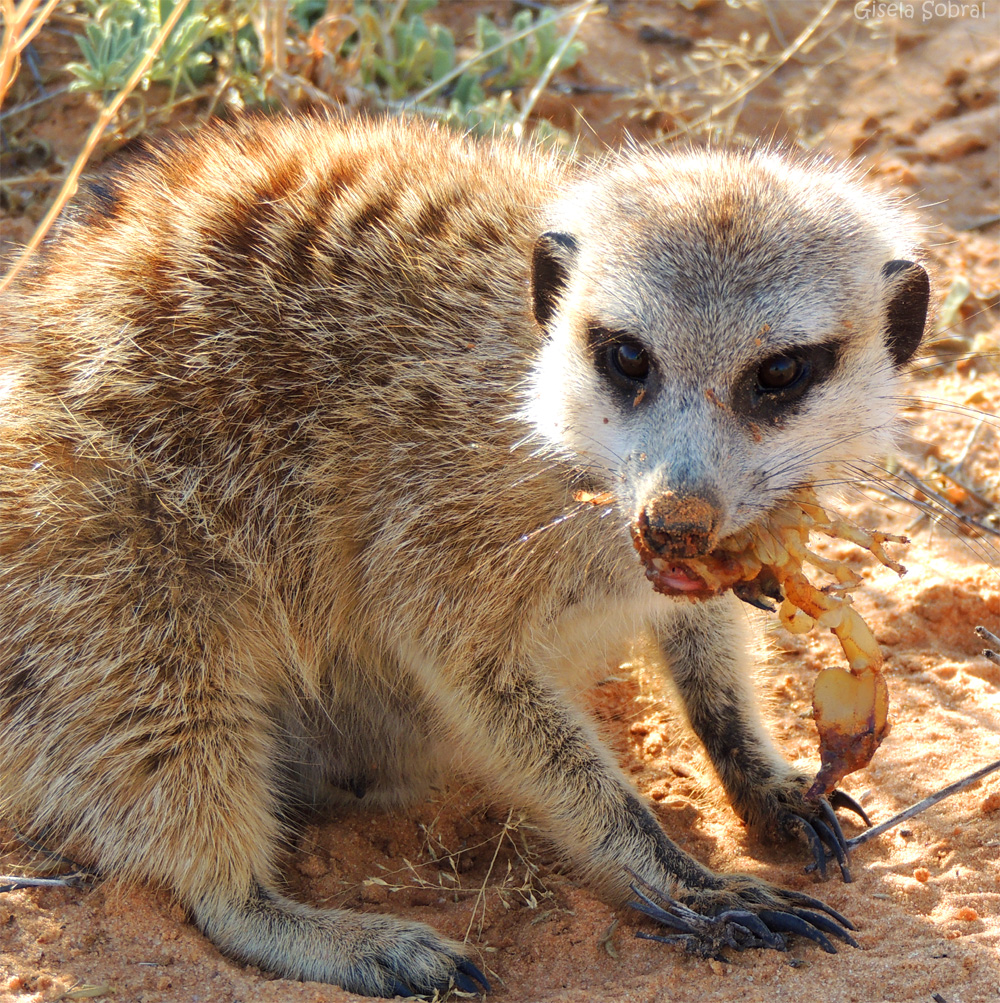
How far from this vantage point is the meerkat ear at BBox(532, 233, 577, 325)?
283cm

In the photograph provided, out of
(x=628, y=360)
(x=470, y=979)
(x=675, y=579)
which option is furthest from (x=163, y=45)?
(x=470, y=979)

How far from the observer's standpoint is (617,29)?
6.28 metres

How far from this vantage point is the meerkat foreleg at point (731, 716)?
3303mm

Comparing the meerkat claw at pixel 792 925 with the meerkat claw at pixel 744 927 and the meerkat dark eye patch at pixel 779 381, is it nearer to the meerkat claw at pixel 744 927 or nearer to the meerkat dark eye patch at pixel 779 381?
the meerkat claw at pixel 744 927

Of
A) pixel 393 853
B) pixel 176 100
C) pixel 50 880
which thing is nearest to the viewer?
pixel 50 880

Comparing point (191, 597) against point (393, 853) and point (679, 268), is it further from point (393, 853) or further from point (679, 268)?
point (679, 268)

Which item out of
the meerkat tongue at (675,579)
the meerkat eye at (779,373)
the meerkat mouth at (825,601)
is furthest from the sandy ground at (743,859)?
the meerkat tongue at (675,579)

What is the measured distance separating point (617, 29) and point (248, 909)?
4.99 m

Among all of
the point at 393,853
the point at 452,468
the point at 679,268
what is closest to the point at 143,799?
Answer: the point at 393,853

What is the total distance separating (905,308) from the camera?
276cm

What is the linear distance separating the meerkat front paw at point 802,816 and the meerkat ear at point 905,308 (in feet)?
3.90

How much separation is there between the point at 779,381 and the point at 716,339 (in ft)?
0.59

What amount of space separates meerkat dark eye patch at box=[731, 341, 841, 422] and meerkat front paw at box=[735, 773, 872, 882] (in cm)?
114

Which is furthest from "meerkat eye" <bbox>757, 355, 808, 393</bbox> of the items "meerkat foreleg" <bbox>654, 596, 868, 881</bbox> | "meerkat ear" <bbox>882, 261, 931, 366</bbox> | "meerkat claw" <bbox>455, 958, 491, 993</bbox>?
"meerkat claw" <bbox>455, 958, 491, 993</bbox>
